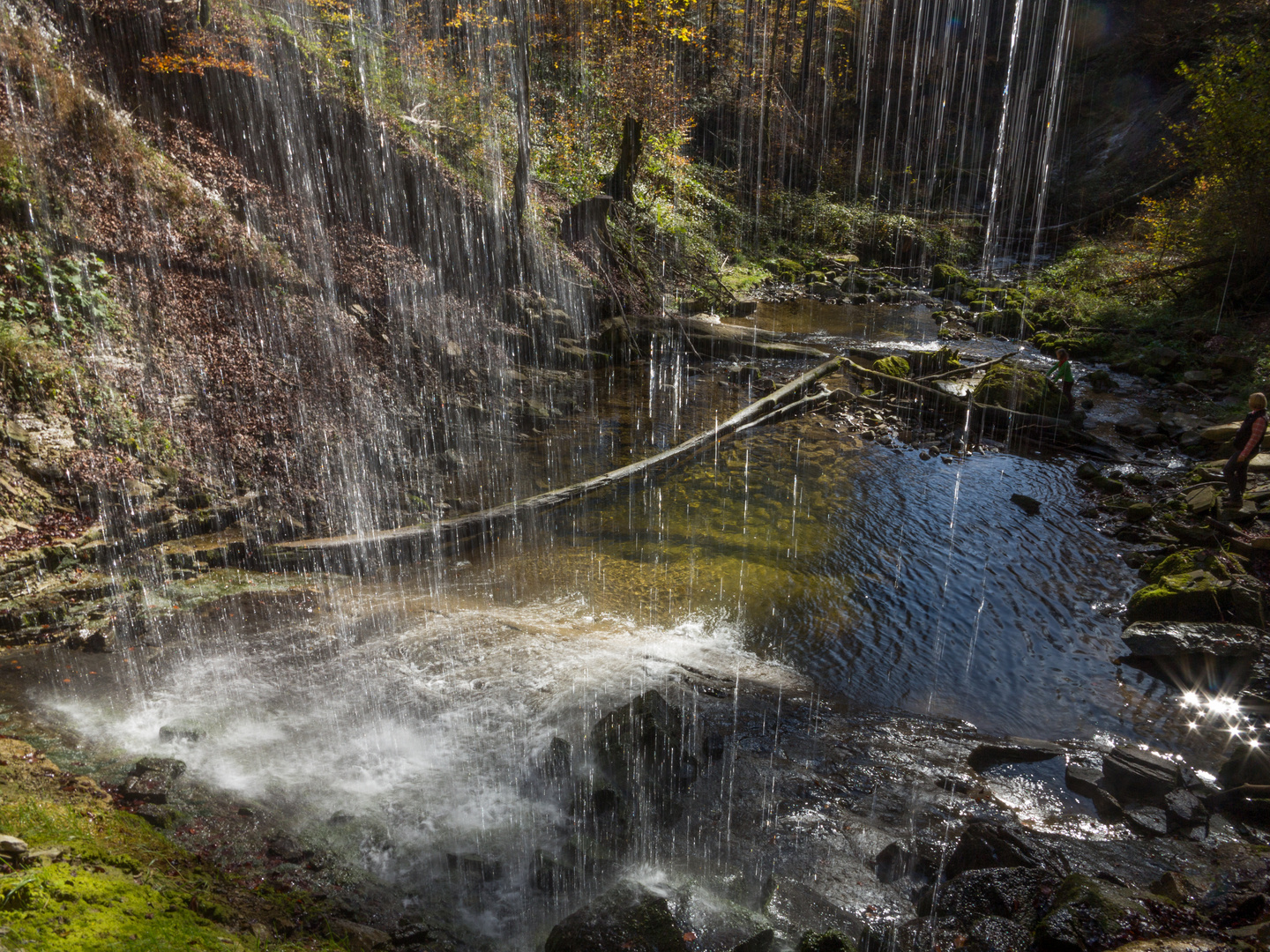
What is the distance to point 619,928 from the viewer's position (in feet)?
12.2

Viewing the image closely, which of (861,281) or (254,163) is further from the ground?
(254,163)

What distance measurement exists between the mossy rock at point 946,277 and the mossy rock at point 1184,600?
23534 millimetres

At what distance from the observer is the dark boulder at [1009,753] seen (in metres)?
5.91

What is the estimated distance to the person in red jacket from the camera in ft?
31.4

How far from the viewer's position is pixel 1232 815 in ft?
17.5

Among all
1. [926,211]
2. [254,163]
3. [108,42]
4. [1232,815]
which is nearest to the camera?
[1232,815]

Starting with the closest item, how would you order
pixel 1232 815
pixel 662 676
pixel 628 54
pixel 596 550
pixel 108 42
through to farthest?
pixel 1232 815, pixel 662 676, pixel 596 550, pixel 108 42, pixel 628 54

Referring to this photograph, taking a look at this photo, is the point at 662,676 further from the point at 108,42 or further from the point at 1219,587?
the point at 108,42

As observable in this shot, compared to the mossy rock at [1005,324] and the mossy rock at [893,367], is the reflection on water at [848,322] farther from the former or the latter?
the mossy rock at [893,367]

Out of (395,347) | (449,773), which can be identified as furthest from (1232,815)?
(395,347)

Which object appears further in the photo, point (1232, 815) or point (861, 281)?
point (861, 281)

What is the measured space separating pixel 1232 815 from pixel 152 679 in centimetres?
995

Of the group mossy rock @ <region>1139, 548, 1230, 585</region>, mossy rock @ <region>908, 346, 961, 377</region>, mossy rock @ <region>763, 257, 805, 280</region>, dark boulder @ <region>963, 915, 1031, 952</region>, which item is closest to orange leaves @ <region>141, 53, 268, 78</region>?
dark boulder @ <region>963, 915, 1031, 952</region>

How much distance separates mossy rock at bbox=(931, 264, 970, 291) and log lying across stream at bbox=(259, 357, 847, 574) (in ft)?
73.4
